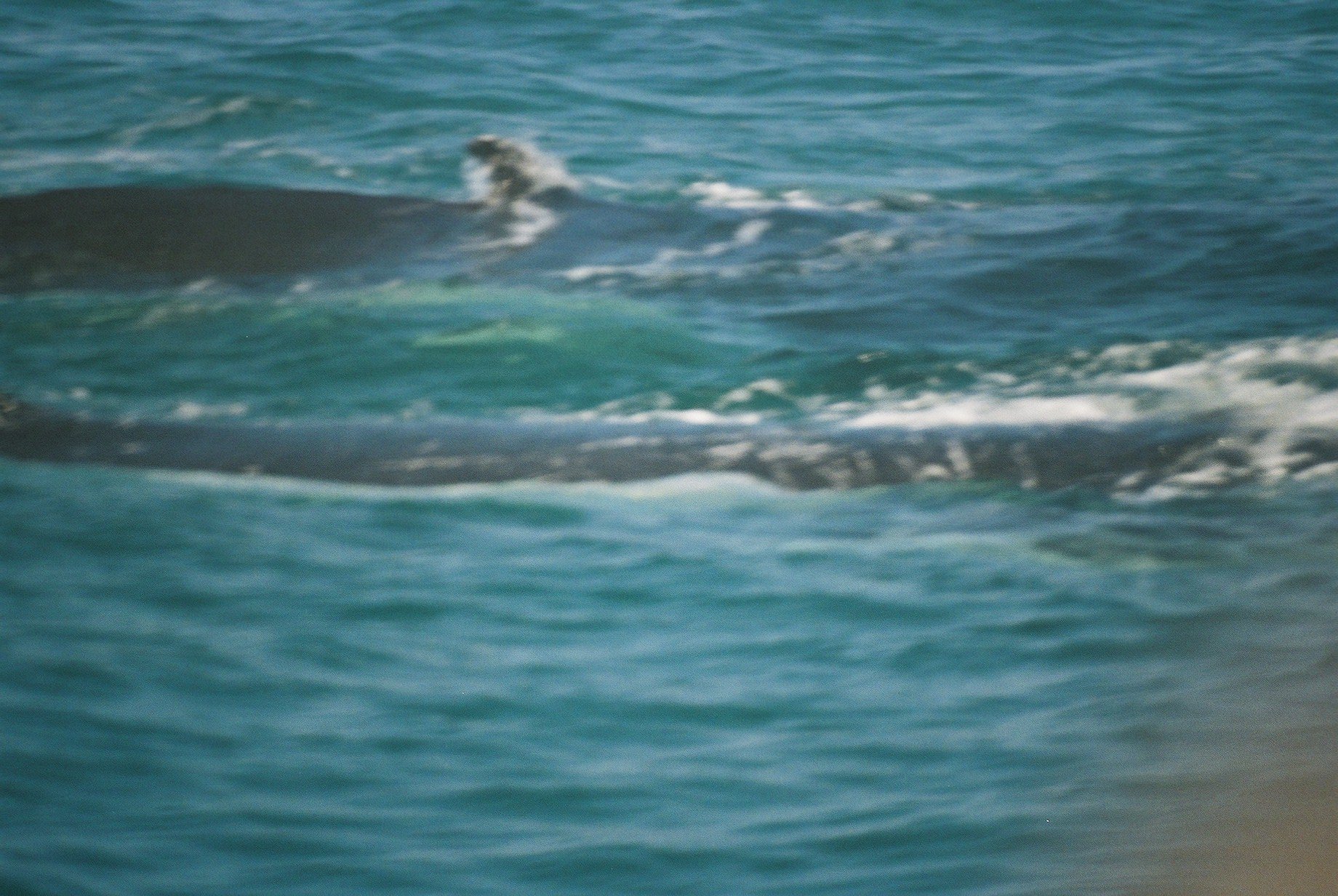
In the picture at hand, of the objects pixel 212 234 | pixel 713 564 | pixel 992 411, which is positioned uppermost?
pixel 212 234

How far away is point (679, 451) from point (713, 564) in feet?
3.45

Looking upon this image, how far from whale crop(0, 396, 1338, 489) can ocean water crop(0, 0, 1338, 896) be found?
0.13 m

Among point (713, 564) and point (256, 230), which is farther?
point (256, 230)

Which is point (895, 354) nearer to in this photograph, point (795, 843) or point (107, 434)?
point (107, 434)

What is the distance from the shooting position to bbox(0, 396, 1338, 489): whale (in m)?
7.84

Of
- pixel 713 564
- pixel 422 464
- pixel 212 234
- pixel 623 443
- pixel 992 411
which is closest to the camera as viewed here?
pixel 713 564

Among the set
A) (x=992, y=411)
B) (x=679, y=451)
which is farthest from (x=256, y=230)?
(x=992, y=411)

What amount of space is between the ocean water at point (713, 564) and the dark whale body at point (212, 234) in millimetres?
273

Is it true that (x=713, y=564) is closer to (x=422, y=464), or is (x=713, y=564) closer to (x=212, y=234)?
(x=422, y=464)

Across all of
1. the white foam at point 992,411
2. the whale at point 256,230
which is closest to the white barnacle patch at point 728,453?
the white foam at point 992,411

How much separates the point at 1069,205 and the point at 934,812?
840cm

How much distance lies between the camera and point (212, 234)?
39.4 ft

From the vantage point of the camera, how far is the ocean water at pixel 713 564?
5.22m

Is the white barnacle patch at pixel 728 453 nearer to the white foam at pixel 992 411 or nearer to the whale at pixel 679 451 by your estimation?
the whale at pixel 679 451
